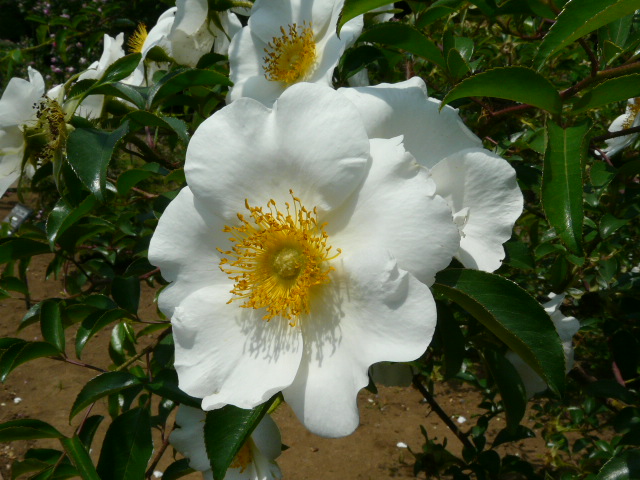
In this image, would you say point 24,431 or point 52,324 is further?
point 52,324

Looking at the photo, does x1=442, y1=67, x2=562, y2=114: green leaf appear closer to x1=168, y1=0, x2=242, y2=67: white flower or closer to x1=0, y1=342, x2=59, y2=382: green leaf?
x1=168, y1=0, x2=242, y2=67: white flower

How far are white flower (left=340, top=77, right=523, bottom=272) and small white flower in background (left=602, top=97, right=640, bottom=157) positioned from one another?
690mm

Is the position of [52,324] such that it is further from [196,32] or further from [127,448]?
[196,32]

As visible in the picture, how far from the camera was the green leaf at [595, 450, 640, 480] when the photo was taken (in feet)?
2.93

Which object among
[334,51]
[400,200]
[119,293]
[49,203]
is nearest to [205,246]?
[400,200]

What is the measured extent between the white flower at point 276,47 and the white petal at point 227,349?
43cm

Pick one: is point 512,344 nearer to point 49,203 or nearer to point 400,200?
point 400,200

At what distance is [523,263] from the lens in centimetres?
96

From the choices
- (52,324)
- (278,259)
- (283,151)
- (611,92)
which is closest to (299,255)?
(278,259)

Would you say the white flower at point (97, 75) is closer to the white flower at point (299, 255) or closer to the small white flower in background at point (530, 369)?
the white flower at point (299, 255)

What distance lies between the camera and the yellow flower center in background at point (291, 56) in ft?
3.46

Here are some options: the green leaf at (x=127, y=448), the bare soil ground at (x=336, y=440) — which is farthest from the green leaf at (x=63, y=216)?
the bare soil ground at (x=336, y=440)

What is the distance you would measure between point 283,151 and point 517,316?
13.4 inches

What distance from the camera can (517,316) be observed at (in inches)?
26.5
